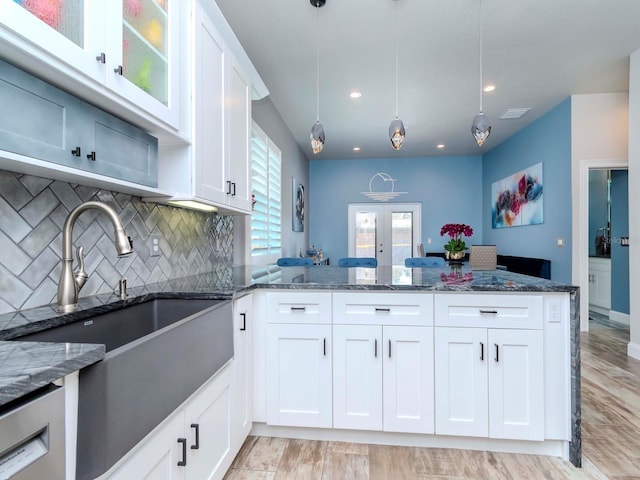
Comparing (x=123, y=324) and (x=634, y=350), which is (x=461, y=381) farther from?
(x=634, y=350)

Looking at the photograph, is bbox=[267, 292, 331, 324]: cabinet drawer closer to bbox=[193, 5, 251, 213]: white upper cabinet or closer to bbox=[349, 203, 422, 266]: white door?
bbox=[193, 5, 251, 213]: white upper cabinet

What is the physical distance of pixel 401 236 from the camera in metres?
7.07

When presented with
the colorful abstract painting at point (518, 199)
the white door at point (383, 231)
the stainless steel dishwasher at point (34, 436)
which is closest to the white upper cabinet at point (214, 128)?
the stainless steel dishwasher at point (34, 436)

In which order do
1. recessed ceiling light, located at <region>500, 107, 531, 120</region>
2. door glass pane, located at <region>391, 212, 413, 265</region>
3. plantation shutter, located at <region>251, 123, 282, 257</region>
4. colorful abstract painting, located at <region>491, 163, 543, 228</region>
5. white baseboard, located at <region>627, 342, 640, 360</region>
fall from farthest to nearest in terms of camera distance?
door glass pane, located at <region>391, 212, 413, 265</region> < colorful abstract painting, located at <region>491, 163, 543, 228</region> < recessed ceiling light, located at <region>500, 107, 531, 120</region> < plantation shutter, located at <region>251, 123, 282, 257</region> < white baseboard, located at <region>627, 342, 640, 360</region>

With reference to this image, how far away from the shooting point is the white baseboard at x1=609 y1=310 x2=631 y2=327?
4.56 metres

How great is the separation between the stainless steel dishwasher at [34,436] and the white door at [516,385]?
175 cm

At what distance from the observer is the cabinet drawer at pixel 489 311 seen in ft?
5.52

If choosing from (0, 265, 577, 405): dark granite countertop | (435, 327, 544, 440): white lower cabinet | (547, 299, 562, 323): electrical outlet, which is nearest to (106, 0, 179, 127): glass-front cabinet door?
(0, 265, 577, 405): dark granite countertop

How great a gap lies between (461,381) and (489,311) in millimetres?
394

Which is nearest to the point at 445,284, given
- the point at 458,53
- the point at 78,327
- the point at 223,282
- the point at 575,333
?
the point at 575,333

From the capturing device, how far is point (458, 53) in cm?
312

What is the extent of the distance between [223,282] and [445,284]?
1.21 meters

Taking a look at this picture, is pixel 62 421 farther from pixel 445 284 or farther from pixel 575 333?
pixel 575 333

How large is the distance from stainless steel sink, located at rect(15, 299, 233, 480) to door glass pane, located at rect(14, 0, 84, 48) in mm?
872
